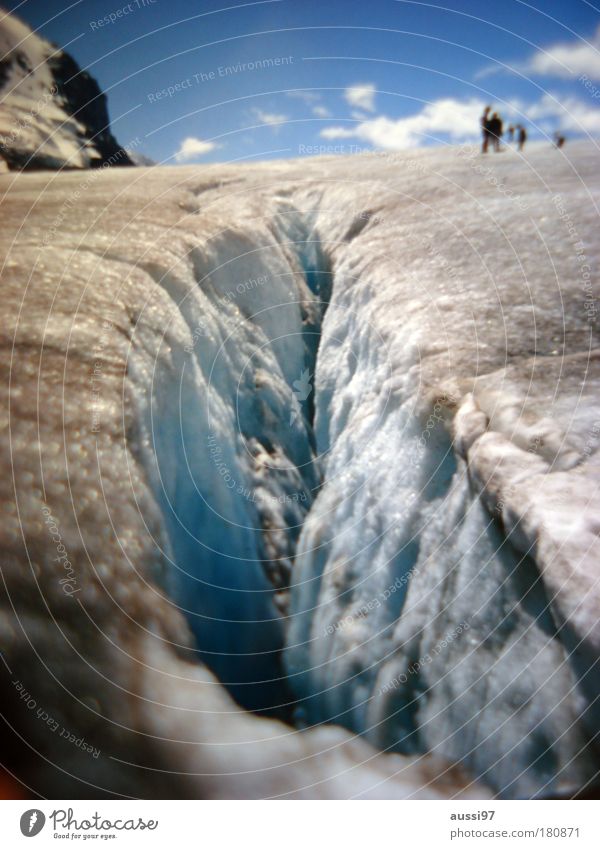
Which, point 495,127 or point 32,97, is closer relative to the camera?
point 495,127

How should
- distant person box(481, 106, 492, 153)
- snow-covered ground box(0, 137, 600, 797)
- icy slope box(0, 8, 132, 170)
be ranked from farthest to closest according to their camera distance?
distant person box(481, 106, 492, 153) → icy slope box(0, 8, 132, 170) → snow-covered ground box(0, 137, 600, 797)

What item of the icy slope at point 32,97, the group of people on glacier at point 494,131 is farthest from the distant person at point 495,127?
the icy slope at point 32,97

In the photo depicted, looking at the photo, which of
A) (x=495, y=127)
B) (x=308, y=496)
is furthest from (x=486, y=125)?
(x=308, y=496)

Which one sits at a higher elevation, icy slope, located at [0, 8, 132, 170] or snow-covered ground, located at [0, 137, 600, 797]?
icy slope, located at [0, 8, 132, 170]

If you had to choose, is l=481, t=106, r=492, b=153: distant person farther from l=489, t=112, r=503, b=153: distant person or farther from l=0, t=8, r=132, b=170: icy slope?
l=0, t=8, r=132, b=170: icy slope

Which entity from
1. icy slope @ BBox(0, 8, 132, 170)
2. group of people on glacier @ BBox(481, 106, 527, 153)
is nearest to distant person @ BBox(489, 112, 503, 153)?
group of people on glacier @ BBox(481, 106, 527, 153)

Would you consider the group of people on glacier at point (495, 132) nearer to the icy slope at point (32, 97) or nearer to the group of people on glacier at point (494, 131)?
the group of people on glacier at point (494, 131)

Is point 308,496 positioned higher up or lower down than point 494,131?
lower down

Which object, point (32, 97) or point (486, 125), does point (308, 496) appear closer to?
point (486, 125)
